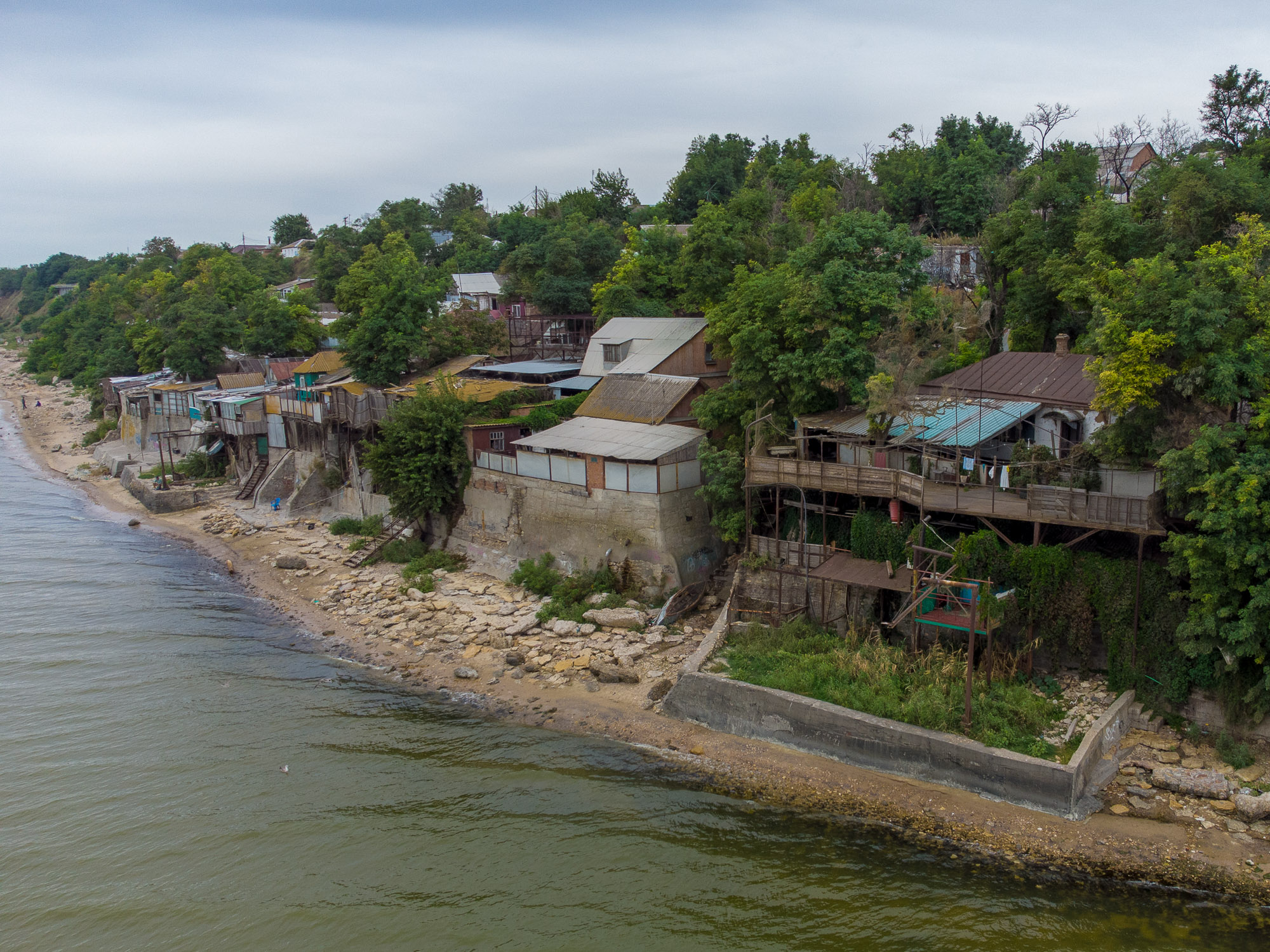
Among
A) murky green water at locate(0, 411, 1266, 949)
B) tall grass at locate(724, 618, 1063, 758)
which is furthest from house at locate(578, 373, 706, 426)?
murky green water at locate(0, 411, 1266, 949)

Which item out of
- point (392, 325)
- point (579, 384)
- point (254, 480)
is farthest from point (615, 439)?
point (254, 480)

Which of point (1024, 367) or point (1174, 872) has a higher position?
point (1024, 367)

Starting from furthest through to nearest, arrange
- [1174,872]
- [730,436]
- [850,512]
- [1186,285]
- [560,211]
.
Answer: [560,211]
[730,436]
[850,512]
[1186,285]
[1174,872]

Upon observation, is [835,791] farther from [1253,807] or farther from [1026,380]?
[1026,380]

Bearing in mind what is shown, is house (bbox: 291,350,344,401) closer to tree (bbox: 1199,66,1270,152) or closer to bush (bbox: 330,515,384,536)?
bush (bbox: 330,515,384,536)

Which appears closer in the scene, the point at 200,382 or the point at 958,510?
the point at 958,510

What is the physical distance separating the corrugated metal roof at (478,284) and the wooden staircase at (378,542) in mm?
32026

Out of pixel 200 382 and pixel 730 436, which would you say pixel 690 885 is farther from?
pixel 200 382

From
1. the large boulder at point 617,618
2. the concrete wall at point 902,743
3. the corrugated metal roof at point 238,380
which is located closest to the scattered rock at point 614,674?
the concrete wall at point 902,743

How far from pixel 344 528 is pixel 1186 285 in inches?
1314

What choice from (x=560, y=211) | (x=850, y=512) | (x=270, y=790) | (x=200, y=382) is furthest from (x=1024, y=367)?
(x=560, y=211)

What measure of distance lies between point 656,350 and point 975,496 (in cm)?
1706

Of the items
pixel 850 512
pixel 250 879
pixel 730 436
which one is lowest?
pixel 250 879

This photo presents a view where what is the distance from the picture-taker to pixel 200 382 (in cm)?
5981
